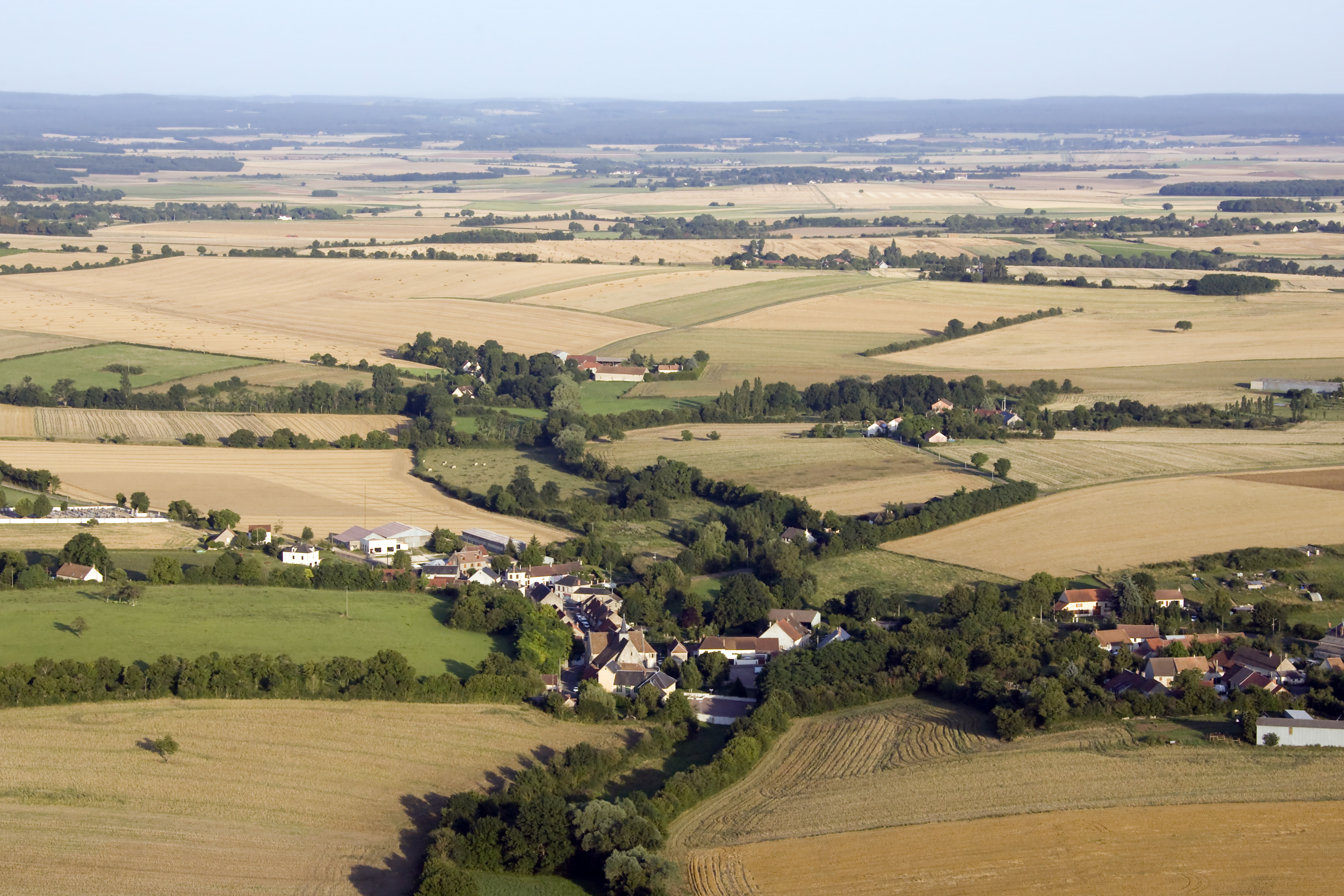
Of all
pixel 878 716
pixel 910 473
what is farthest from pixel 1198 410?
pixel 878 716

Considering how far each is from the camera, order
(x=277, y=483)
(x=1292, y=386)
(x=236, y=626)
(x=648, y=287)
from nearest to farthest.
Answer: (x=236, y=626)
(x=277, y=483)
(x=1292, y=386)
(x=648, y=287)

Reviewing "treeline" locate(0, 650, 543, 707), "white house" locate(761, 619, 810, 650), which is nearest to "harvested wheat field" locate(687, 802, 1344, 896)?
"treeline" locate(0, 650, 543, 707)

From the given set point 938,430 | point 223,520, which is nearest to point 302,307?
point 938,430

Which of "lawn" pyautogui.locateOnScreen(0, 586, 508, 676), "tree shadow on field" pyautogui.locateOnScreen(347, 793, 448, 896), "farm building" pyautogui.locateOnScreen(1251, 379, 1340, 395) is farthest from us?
"farm building" pyautogui.locateOnScreen(1251, 379, 1340, 395)

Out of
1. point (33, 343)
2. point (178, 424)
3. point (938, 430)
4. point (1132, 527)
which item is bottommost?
point (1132, 527)

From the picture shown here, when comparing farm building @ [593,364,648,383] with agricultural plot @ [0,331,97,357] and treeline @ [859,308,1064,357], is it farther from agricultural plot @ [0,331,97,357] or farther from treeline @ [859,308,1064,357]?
agricultural plot @ [0,331,97,357]

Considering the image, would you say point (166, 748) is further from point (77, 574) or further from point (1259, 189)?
point (1259, 189)

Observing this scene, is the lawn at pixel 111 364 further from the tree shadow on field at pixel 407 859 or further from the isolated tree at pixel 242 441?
the tree shadow on field at pixel 407 859

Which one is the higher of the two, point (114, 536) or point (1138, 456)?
point (1138, 456)
